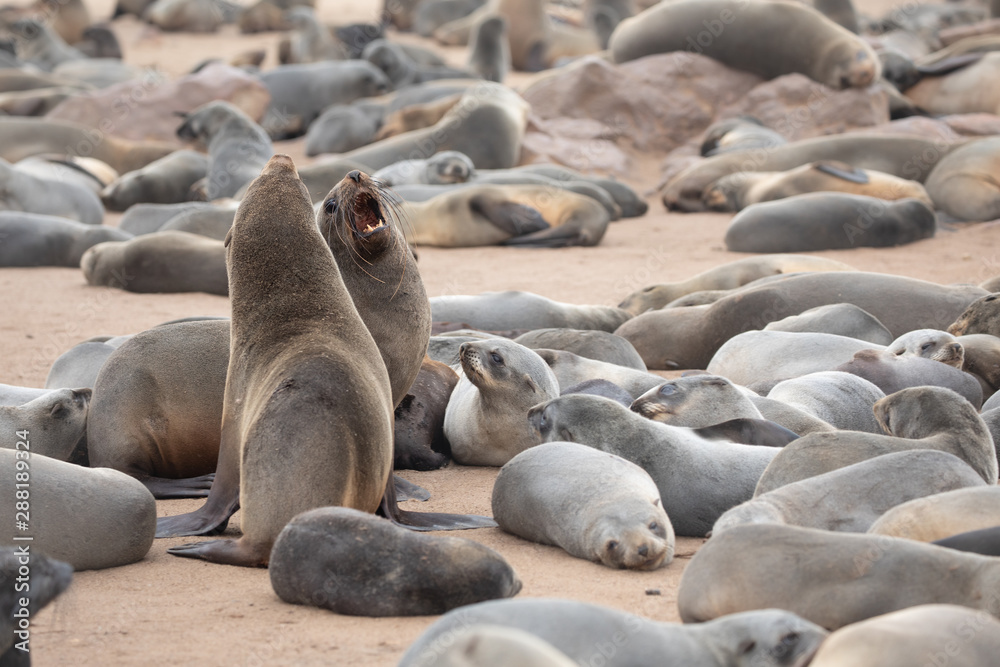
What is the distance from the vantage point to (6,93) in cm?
1769

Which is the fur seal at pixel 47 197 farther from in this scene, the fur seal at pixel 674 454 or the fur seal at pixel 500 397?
the fur seal at pixel 674 454

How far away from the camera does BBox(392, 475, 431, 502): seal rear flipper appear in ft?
13.2

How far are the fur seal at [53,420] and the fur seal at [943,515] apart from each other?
9.60 ft

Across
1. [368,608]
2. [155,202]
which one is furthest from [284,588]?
[155,202]

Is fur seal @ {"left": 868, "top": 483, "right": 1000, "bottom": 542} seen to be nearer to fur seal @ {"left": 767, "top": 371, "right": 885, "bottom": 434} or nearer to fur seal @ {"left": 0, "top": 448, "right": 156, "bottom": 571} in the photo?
fur seal @ {"left": 767, "top": 371, "right": 885, "bottom": 434}

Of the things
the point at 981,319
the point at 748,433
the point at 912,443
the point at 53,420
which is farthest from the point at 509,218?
the point at 912,443

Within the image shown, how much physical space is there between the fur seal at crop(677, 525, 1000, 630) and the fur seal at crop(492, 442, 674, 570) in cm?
50

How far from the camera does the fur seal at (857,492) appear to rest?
3078mm

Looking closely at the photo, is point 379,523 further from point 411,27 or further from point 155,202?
point 411,27

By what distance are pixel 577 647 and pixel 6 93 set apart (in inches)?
704

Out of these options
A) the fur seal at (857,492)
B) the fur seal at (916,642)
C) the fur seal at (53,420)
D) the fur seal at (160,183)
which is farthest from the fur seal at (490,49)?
the fur seal at (916,642)

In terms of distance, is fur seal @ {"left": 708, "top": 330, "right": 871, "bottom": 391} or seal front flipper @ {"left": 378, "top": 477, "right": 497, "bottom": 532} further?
fur seal @ {"left": 708, "top": 330, "right": 871, "bottom": 391}

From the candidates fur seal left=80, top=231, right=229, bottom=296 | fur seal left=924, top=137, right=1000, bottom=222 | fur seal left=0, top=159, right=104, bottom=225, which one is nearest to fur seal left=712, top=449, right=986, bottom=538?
fur seal left=80, top=231, right=229, bottom=296

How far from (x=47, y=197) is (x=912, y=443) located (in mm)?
9246
